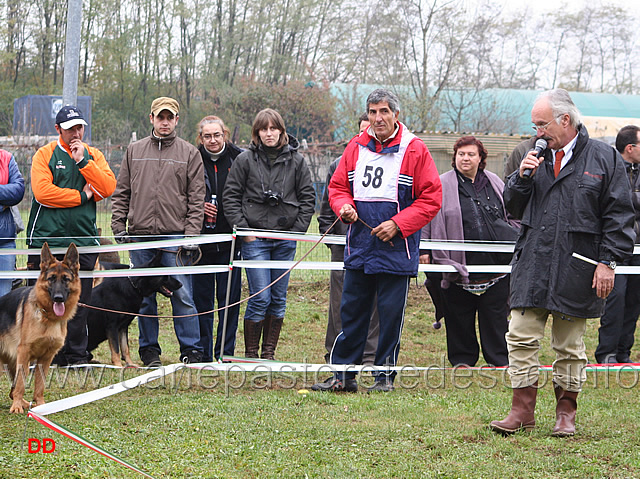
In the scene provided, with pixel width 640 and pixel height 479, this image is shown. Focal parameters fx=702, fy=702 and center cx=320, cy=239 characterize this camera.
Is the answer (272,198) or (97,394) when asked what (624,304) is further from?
(97,394)

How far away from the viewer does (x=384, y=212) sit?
198 inches

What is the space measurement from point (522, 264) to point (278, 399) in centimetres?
190

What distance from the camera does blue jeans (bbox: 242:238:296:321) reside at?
19.9ft

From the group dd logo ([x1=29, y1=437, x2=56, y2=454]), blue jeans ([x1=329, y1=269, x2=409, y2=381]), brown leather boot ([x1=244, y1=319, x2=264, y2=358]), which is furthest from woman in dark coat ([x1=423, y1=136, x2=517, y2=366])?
dd logo ([x1=29, y1=437, x2=56, y2=454])

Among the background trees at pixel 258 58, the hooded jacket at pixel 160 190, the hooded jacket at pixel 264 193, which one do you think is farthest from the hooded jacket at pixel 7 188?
the background trees at pixel 258 58

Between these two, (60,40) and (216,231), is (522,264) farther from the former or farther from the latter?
(60,40)

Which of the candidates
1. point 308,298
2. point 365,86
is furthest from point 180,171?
point 365,86

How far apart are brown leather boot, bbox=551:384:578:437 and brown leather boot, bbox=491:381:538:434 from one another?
0.50 ft

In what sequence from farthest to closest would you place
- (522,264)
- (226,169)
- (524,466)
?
(226,169) < (522,264) < (524,466)

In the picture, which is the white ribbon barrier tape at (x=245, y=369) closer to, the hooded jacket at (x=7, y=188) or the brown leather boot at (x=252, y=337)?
the brown leather boot at (x=252, y=337)

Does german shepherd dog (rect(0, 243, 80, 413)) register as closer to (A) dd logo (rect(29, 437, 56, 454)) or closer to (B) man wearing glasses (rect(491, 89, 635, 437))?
(A) dd logo (rect(29, 437, 56, 454))

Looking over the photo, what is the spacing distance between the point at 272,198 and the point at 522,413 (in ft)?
9.57

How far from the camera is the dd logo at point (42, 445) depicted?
3.61 meters

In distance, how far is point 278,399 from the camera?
192 inches
